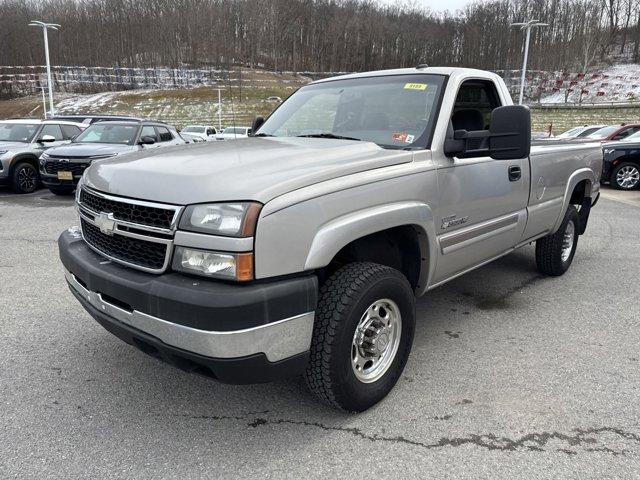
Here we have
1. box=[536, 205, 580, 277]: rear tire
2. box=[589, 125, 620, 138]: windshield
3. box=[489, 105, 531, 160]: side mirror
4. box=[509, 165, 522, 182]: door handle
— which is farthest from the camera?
box=[589, 125, 620, 138]: windshield

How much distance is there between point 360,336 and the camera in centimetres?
265

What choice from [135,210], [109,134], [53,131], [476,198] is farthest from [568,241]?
[53,131]

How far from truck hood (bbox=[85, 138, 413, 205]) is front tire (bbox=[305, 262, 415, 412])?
0.57 metres

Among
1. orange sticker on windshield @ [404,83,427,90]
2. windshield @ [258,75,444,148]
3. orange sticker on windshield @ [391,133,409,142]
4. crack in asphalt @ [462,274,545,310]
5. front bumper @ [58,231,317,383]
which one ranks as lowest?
crack in asphalt @ [462,274,545,310]

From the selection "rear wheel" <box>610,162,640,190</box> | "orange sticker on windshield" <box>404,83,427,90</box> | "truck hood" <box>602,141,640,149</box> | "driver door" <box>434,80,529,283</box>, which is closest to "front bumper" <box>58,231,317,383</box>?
"driver door" <box>434,80,529,283</box>

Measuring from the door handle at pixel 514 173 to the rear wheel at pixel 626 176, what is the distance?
1112 cm

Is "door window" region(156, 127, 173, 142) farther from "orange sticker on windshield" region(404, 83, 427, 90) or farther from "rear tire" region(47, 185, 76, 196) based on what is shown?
"orange sticker on windshield" region(404, 83, 427, 90)

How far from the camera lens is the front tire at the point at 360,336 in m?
2.40

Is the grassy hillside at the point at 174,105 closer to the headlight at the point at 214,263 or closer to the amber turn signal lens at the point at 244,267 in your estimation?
the headlight at the point at 214,263

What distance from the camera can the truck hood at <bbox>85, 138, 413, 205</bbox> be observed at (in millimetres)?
2189

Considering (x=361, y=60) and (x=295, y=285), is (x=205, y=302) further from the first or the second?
(x=361, y=60)

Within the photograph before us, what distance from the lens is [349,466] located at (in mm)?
2324

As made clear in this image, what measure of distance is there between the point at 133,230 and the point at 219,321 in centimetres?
72

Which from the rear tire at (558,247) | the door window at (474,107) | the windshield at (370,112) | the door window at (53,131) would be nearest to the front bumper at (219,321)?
the windshield at (370,112)
